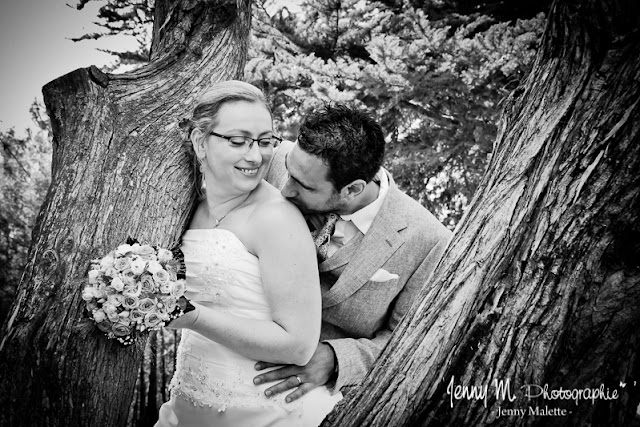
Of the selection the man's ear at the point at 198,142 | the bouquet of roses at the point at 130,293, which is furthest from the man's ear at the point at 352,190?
the bouquet of roses at the point at 130,293

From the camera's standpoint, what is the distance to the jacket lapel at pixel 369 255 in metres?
2.95

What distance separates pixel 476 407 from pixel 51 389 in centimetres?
180

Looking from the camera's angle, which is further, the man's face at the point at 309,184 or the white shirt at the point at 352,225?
the white shirt at the point at 352,225

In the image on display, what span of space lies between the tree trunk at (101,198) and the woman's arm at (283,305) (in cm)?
57

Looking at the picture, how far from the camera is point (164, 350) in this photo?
5117 millimetres

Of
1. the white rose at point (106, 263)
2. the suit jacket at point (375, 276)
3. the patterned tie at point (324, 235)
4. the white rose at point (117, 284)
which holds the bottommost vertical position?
the suit jacket at point (375, 276)

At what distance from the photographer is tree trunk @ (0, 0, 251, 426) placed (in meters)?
2.30

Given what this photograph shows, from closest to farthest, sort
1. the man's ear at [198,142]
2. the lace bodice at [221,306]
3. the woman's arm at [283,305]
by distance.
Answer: the woman's arm at [283,305], the lace bodice at [221,306], the man's ear at [198,142]

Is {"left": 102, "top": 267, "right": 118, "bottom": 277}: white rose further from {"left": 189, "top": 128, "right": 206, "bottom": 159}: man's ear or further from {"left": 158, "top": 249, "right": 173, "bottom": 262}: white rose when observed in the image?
{"left": 189, "top": 128, "right": 206, "bottom": 159}: man's ear

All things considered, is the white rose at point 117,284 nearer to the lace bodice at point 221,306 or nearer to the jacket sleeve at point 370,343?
the lace bodice at point 221,306

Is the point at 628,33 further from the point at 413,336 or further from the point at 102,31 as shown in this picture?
the point at 102,31

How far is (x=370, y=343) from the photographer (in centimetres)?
300

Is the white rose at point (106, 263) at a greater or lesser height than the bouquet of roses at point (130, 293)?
greater

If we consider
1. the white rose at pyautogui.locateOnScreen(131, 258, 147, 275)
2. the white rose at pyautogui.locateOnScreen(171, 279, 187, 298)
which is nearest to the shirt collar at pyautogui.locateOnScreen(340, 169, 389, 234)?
the white rose at pyautogui.locateOnScreen(171, 279, 187, 298)
